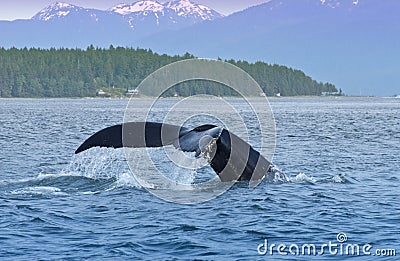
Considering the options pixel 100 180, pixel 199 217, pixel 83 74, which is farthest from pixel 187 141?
pixel 83 74

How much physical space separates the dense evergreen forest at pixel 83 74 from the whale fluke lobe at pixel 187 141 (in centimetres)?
12190

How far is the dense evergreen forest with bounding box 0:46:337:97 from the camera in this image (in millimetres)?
134500

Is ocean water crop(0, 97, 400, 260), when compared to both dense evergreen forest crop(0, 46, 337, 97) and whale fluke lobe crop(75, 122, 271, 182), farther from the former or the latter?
dense evergreen forest crop(0, 46, 337, 97)

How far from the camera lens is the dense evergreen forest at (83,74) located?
134 meters

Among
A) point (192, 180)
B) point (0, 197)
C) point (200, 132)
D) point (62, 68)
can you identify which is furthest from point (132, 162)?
point (62, 68)

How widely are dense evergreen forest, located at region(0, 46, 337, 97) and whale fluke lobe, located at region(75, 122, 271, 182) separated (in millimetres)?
121904

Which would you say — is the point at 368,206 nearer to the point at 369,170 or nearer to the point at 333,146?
the point at 369,170

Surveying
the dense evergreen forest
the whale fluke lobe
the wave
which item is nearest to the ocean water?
the wave

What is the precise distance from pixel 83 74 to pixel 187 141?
13783 centimetres

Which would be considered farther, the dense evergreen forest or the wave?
the dense evergreen forest

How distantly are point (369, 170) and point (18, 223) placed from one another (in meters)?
9.00

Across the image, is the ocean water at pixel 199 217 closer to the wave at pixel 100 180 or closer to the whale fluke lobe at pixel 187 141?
the wave at pixel 100 180

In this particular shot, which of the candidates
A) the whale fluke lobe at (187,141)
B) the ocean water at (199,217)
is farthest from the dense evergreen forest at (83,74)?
the whale fluke lobe at (187,141)

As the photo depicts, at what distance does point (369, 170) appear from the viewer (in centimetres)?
1680
